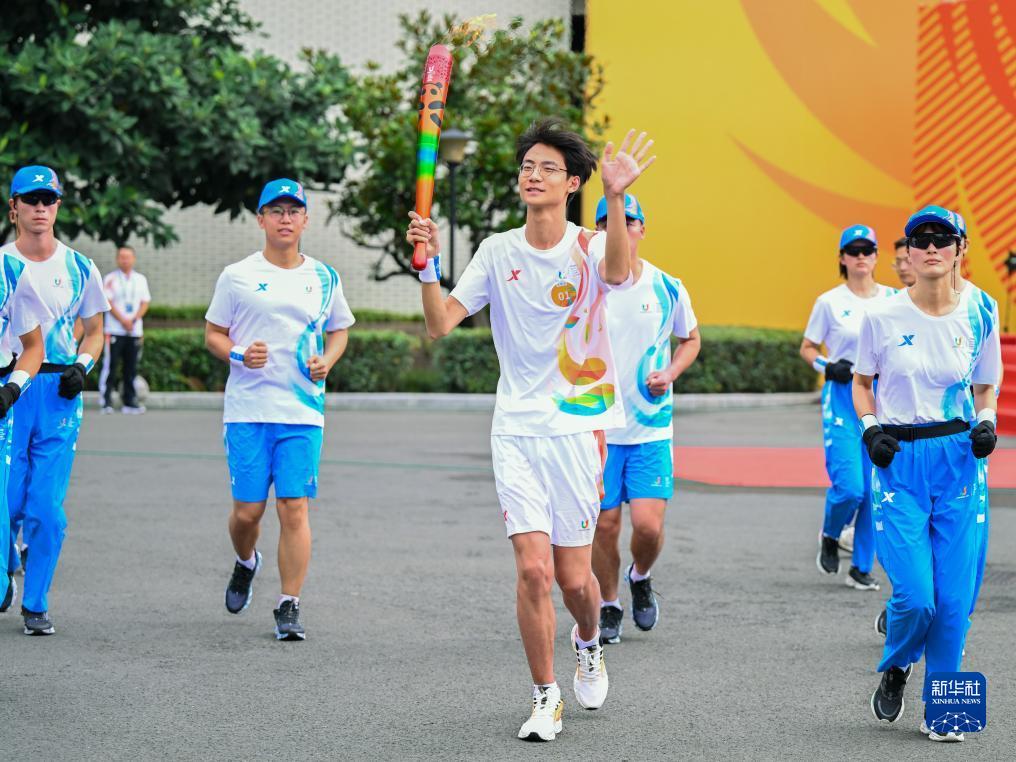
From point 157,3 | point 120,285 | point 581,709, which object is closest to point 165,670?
point 581,709

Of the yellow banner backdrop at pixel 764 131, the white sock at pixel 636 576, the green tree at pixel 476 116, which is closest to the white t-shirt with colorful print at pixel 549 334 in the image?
the white sock at pixel 636 576

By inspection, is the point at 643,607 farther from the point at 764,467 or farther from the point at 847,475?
the point at 764,467

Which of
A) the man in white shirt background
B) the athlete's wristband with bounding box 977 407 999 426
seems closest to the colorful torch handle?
the athlete's wristband with bounding box 977 407 999 426

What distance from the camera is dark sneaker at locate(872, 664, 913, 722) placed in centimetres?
556

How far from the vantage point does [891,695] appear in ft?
18.3

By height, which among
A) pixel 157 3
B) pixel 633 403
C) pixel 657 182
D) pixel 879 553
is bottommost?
pixel 879 553

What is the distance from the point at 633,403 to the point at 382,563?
250 centimetres

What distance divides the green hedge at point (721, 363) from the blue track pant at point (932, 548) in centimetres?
1660

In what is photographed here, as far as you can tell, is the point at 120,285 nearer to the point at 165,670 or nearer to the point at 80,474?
the point at 80,474

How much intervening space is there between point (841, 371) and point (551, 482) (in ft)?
12.0

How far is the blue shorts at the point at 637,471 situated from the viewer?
7160mm

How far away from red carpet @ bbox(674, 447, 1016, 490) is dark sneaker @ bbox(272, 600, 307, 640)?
6790 millimetres

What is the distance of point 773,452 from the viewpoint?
16.0 m

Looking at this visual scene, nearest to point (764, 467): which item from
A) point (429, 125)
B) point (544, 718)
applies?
point (544, 718)
